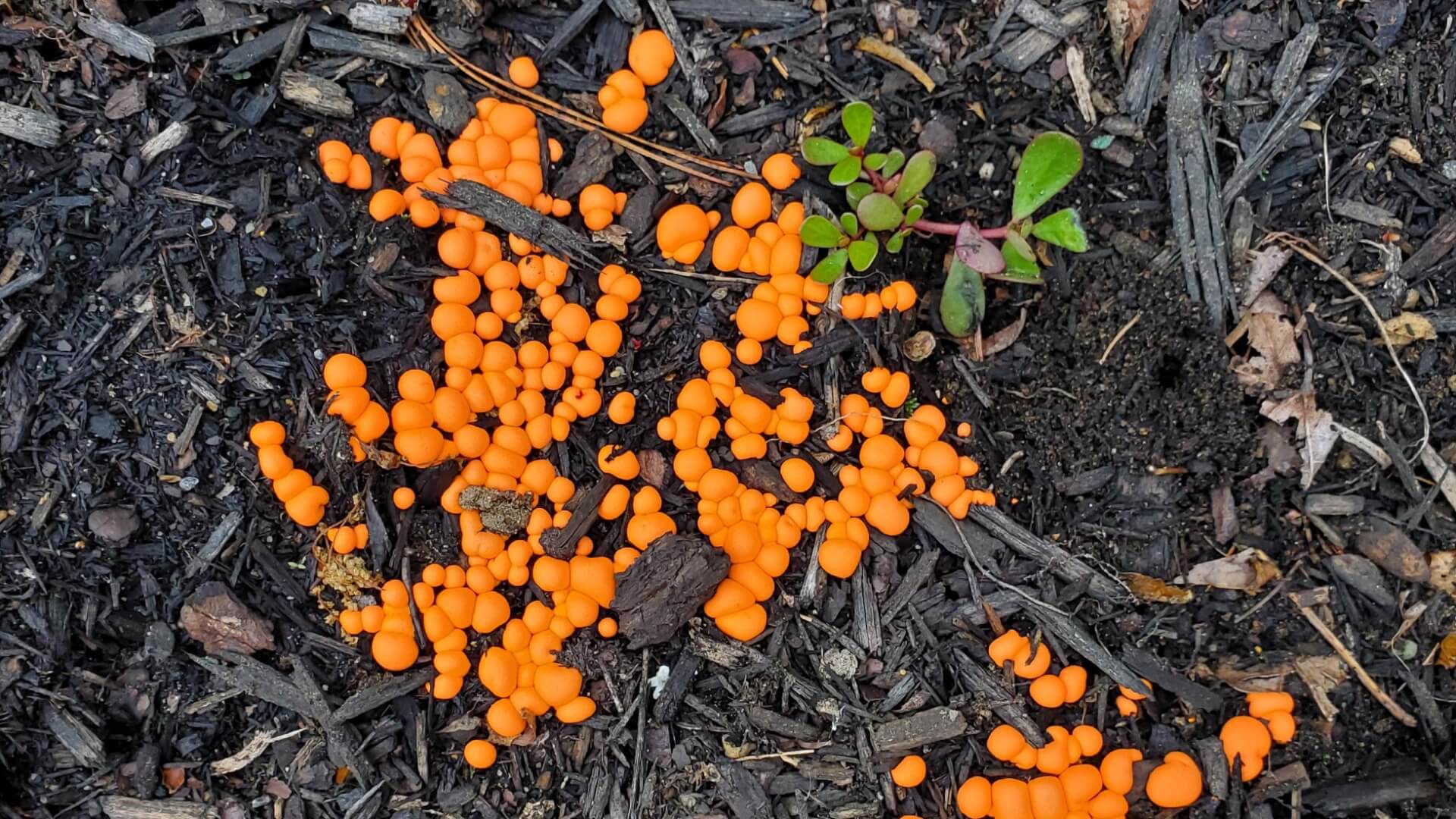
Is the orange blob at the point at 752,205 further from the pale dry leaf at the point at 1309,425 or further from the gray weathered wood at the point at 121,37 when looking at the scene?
the gray weathered wood at the point at 121,37

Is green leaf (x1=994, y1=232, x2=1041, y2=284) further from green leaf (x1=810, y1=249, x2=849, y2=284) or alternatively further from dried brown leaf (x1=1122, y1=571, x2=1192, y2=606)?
dried brown leaf (x1=1122, y1=571, x2=1192, y2=606)

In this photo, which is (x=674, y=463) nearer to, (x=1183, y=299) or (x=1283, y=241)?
(x=1183, y=299)

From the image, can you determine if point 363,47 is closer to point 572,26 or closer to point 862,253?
point 572,26

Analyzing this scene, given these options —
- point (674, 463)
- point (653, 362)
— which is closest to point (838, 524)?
point (674, 463)

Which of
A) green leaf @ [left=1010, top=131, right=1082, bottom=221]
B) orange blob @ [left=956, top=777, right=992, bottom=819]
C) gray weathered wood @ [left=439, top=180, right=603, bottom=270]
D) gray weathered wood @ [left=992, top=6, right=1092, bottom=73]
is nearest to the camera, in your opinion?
orange blob @ [left=956, top=777, right=992, bottom=819]

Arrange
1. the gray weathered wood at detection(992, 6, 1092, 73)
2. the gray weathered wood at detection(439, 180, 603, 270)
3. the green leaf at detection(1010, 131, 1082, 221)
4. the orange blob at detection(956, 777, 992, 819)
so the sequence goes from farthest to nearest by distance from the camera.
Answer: the gray weathered wood at detection(992, 6, 1092, 73) → the gray weathered wood at detection(439, 180, 603, 270) → the green leaf at detection(1010, 131, 1082, 221) → the orange blob at detection(956, 777, 992, 819)

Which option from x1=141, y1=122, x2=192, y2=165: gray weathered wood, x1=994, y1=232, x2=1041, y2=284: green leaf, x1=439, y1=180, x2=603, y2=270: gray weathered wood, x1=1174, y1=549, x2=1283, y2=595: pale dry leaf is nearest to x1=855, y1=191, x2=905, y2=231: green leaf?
x1=994, y1=232, x2=1041, y2=284: green leaf
